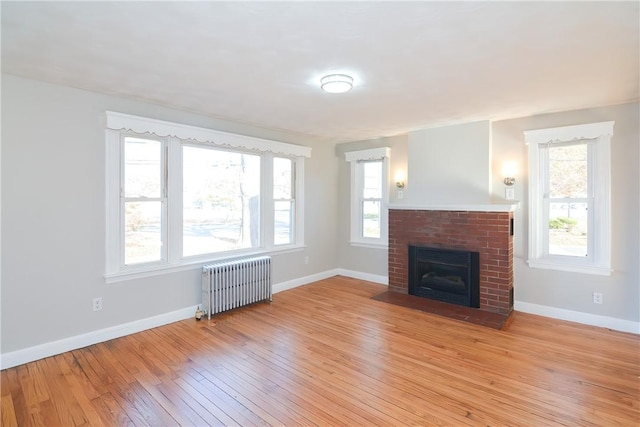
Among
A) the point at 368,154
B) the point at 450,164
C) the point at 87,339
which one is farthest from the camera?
the point at 368,154

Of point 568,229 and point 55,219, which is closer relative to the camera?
point 55,219

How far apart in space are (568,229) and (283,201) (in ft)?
12.7

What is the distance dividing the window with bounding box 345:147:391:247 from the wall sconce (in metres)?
1.77

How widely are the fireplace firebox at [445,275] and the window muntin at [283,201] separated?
6.49 ft

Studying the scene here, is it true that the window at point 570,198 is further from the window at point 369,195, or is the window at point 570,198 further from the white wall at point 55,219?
the white wall at point 55,219

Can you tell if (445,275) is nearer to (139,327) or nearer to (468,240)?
(468,240)

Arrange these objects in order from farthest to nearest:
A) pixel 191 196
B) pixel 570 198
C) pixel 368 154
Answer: pixel 368 154
pixel 191 196
pixel 570 198

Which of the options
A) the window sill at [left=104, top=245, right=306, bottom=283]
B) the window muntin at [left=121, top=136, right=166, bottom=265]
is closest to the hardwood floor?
the window sill at [left=104, top=245, right=306, bottom=283]

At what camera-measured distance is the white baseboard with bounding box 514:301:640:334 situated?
3439 mm

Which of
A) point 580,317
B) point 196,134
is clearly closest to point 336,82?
point 196,134

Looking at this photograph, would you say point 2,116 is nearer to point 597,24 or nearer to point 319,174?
point 319,174

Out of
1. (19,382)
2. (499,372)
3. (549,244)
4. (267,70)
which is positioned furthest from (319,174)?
(19,382)

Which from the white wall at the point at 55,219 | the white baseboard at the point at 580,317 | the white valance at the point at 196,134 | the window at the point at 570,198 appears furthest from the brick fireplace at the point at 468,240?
the white wall at the point at 55,219

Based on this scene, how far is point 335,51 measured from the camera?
221 cm
